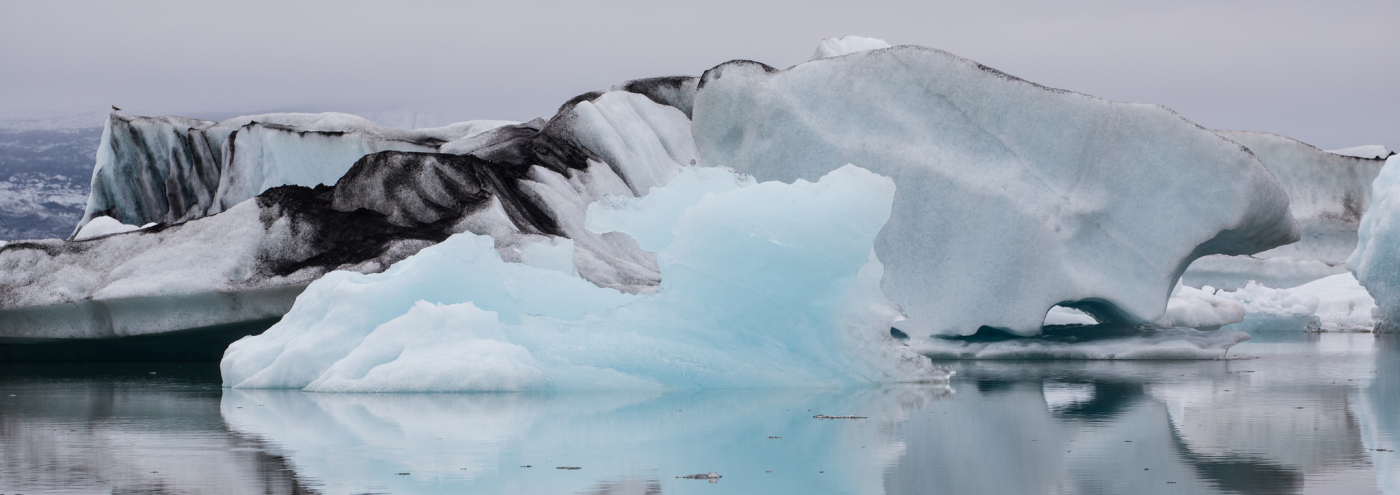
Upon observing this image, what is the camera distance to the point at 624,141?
655 inches

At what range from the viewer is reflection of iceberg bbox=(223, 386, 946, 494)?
161 inches

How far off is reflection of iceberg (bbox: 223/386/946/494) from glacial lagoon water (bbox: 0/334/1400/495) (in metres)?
0.02

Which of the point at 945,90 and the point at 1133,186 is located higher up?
the point at 945,90

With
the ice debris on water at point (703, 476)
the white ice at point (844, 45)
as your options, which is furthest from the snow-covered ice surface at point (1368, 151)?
the ice debris on water at point (703, 476)

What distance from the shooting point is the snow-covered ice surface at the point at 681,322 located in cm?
806

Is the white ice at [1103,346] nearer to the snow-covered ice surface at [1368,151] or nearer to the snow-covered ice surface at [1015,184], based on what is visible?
the snow-covered ice surface at [1015,184]

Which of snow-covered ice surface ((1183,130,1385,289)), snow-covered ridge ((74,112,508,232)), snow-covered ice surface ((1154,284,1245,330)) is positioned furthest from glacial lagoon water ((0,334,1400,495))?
snow-covered ice surface ((1183,130,1385,289))

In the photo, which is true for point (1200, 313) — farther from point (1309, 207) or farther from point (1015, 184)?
point (1309, 207)

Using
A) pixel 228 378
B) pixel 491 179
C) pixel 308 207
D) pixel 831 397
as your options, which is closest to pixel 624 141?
pixel 491 179

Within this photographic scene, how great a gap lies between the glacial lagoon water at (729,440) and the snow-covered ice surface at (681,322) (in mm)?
310

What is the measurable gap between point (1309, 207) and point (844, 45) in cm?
1278

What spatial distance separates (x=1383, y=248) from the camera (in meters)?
17.4

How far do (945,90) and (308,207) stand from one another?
19.4ft

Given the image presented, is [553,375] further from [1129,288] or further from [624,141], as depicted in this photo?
[624,141]
